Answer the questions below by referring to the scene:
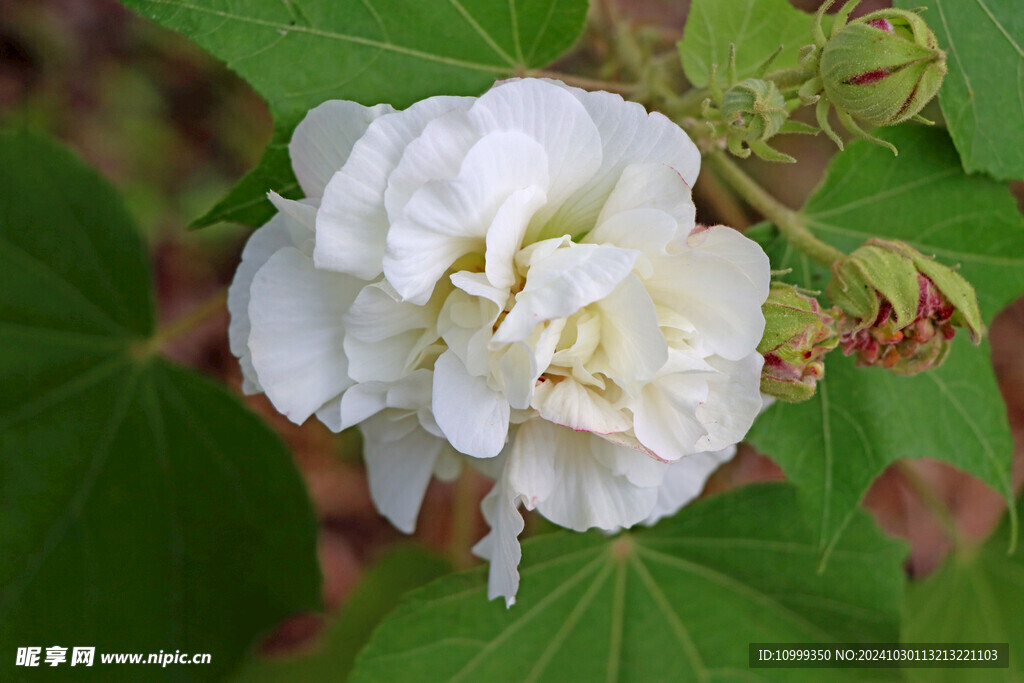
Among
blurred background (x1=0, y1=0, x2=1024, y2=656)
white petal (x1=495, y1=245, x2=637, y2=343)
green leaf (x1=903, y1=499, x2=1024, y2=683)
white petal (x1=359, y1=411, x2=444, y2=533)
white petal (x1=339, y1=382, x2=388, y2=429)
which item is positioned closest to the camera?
white petal (x1=495, y1=245, x2=637, y2=343)

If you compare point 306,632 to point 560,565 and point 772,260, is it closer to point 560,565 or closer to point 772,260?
point 560,565

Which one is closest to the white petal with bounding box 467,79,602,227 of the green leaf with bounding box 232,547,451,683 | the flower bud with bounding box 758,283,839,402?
the flower bud with bounding box 758,283,839,402

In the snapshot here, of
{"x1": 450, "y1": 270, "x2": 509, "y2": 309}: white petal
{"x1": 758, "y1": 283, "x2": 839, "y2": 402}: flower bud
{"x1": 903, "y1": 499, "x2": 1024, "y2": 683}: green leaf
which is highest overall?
{"x1": 450, "y1": 270, "x2": 509, "y2": 309}: white petal

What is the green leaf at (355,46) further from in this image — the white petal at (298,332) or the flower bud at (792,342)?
the flower bud at (792,342)

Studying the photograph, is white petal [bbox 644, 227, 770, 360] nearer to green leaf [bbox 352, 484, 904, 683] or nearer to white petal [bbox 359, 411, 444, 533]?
white petal [bbox 359, 411, 444, 533]

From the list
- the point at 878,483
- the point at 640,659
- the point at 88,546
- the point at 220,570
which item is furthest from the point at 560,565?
the point at 878,483

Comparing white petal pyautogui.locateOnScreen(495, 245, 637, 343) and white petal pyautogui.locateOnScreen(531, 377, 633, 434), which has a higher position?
white petal pyautogui.locateOnScreen(495, 245, 637, 343)
